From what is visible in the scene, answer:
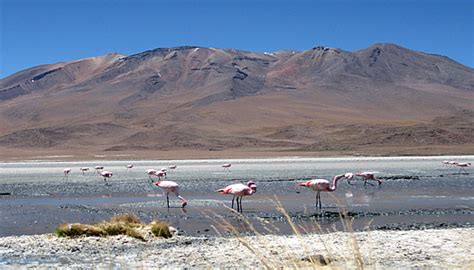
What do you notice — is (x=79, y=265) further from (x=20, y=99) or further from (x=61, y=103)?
(x=20, y=99)

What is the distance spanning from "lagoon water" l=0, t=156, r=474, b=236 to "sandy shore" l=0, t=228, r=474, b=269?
658 mm

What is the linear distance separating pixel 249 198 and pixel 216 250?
11.8 metres

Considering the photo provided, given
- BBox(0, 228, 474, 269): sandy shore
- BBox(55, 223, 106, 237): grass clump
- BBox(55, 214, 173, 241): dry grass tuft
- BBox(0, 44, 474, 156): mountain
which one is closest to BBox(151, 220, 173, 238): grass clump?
BBox(55, 214, 173, 241): dry grass tuft

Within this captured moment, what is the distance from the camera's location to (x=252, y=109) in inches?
5197

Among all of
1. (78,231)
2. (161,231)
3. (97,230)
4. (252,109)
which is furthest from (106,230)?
(252,109)

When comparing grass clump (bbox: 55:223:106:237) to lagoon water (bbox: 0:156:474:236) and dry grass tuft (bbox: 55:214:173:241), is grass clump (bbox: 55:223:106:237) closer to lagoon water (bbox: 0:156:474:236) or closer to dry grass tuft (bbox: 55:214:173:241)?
dry grass tuft (bbox: 55:214:173:241)

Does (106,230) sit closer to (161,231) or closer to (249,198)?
(161,231)

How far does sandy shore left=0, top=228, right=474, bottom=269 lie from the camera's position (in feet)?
33.8

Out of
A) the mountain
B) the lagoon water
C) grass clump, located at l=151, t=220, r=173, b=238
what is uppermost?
the mountain

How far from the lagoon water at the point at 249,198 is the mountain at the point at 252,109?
927 inches

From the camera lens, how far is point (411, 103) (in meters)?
145

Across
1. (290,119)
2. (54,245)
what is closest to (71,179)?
(54,245)

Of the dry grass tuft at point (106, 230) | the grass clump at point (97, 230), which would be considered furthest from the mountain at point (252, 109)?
the grass clump at point (97, 230)

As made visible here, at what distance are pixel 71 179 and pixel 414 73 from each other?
541 feet
